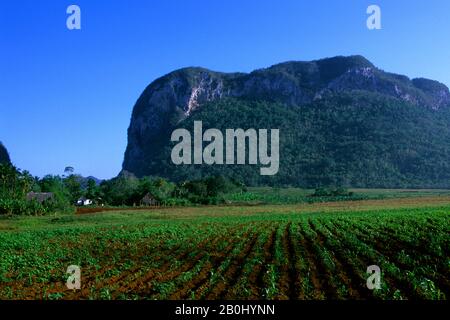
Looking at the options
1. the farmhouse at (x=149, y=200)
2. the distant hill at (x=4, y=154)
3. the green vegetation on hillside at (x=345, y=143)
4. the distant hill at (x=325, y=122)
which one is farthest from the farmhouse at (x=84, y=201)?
the distant hill at (x=4, y=154)

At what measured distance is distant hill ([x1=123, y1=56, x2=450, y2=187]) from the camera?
401 ft

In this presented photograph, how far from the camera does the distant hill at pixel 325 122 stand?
122 m

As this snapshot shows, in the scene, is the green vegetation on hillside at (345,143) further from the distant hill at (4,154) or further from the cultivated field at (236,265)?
the cultivated field at (236,265)

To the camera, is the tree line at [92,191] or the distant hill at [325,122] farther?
the distant hill at [325,122]

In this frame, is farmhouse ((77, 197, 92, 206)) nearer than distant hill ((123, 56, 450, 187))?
Yes

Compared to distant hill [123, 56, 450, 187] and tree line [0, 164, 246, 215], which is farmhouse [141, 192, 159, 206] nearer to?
tree line [0, 164, 246, 215]

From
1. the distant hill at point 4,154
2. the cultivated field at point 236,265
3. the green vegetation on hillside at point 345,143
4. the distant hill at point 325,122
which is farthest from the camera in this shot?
the distant hill at point 4,154

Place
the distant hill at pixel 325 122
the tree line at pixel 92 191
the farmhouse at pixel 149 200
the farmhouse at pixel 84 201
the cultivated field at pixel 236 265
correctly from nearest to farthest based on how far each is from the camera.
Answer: the cultivated field at pixel 236 265, the tree line at pixel 92 191, the farmhouse at pixel 149 200, the farmhouse at pixel 84 201, the distant hill at pixel 325 122

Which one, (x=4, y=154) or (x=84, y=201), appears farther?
(x=4, y=154)

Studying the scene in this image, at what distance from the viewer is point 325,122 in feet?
490

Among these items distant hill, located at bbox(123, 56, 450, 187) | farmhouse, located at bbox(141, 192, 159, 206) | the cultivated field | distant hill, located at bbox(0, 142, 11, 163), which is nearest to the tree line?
farmhouse, located at bbox(141, 192, 159, 206)

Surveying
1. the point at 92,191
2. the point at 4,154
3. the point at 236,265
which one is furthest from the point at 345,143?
the point at 236,265

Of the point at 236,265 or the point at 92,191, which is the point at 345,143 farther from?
the point at 236,265

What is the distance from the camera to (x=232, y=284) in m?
11.9
